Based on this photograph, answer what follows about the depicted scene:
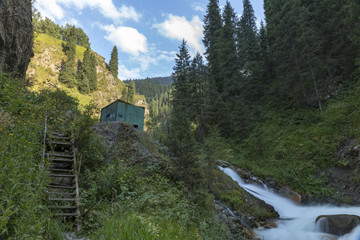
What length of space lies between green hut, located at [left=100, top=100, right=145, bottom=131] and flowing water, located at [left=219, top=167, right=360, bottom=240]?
423 inches

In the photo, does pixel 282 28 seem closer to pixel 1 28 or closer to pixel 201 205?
pixel 201 205

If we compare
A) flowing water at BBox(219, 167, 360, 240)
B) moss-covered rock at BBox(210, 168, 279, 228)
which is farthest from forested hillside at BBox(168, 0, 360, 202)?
moss-covered rock at BBox(210, 168, 279, 228)

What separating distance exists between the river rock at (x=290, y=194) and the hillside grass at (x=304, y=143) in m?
0.60

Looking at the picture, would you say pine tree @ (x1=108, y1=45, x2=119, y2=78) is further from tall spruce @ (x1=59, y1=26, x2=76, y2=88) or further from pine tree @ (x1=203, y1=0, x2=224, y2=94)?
pine tree @ (x1=203, y1=0, x2=224, y2=94)

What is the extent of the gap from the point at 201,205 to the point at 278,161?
14270mm

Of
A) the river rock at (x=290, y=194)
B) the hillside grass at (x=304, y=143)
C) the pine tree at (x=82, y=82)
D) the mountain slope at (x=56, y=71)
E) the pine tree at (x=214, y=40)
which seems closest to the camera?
the river rock at (x=290, y=194)

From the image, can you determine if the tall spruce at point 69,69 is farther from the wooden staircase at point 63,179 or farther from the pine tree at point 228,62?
the wooden staircase at point 63,179

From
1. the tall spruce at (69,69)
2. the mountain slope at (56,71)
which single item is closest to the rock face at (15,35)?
the mountain slope at (56,71)

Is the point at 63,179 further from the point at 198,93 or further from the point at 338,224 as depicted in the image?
the point at 198,93

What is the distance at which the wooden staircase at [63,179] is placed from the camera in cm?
507

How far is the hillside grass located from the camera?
16.2 metres

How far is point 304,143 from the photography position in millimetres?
19250

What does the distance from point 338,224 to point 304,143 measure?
11.0 m

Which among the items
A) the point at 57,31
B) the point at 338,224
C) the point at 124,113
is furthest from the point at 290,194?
the point at 57,31
